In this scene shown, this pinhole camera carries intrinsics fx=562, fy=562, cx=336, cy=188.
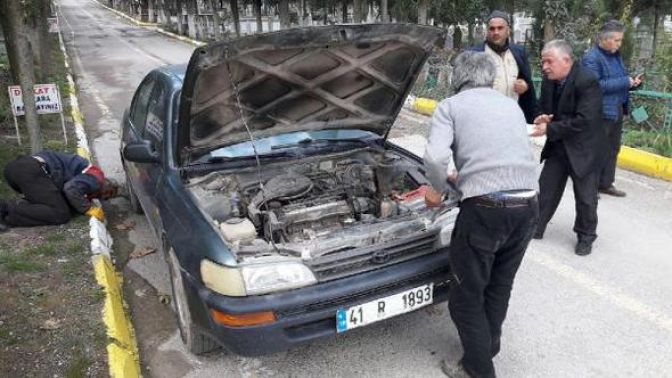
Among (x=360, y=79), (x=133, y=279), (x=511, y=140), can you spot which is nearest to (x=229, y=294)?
(x=511, y=140)

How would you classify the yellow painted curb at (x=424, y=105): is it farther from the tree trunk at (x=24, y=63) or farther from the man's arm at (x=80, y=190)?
the man's arm at (x=80, y=190)

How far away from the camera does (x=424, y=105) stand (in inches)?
424

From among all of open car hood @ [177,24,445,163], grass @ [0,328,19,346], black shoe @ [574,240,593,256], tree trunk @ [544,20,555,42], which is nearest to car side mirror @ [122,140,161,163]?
open car hood @ [177,24,445,163]

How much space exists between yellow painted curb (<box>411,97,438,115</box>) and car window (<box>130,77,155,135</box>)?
20.9 feet

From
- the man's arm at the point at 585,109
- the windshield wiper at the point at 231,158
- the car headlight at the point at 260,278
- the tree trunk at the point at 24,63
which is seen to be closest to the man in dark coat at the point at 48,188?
the tree trunk at the point at 24,63

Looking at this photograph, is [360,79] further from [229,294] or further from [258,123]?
[229,294]

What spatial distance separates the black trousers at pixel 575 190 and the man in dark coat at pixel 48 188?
3.93 meters

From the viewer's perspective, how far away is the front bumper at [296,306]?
106 inches

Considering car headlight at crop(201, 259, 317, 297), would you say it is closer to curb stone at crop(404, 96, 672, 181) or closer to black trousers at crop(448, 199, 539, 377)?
black trousers at crop(448, 199, 539, 377)

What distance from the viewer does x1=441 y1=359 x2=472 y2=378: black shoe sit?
300 centimetres

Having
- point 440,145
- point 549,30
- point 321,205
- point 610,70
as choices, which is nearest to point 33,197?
point 321,205

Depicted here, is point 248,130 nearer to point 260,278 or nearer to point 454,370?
point 260,278

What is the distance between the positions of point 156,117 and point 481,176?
2.64 m

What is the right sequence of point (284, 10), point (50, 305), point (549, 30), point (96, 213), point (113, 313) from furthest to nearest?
1. point (284, 10)
2. point (549, 30)
3. point (96, 213)
4. point (50, 305)
5. point (113, 313)
